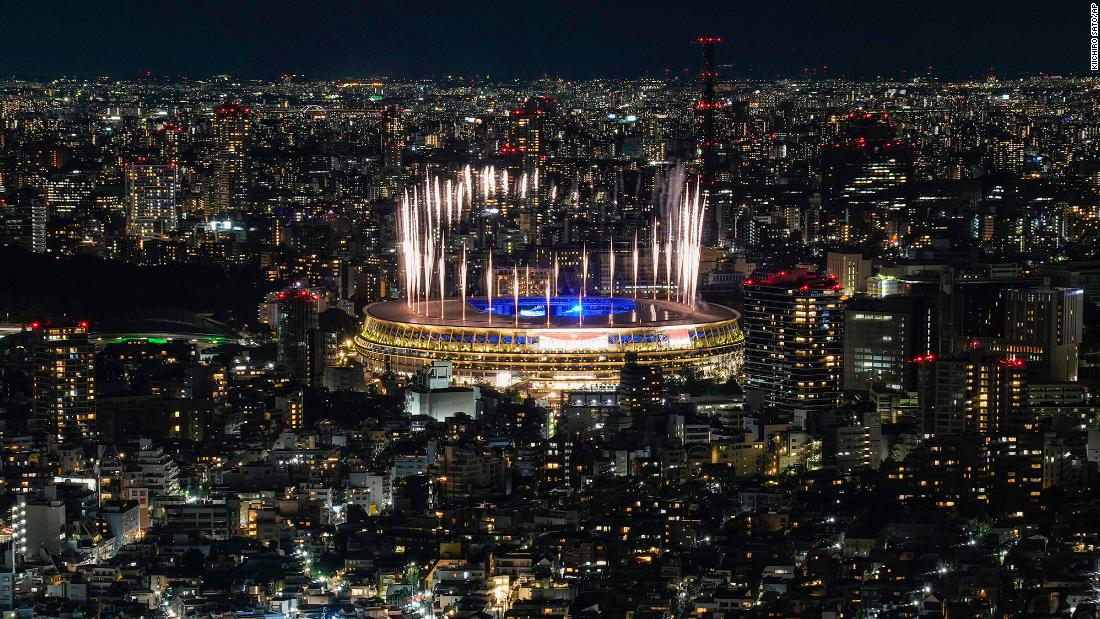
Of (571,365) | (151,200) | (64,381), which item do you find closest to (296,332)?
(571,365)

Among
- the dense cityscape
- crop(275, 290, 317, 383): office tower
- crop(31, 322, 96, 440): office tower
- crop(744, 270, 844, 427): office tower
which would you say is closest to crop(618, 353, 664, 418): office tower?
the dense cityscape

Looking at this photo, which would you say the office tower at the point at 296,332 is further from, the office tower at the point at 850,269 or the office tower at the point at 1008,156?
the office tower at the point at 1008,156

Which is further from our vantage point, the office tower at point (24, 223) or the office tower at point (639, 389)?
the office tower at point (24, 223)

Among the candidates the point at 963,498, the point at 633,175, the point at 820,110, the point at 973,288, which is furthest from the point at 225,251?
the point at 963,498

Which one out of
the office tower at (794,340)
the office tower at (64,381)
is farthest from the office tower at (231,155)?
the office tower at (64,381)

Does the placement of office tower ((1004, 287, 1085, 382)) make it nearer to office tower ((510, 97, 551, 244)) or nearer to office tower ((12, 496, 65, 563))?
office tower ((12, 496, 65, 563))

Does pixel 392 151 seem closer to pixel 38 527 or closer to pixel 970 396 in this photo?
pixel 970 396

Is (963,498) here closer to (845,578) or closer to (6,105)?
(845,578)
